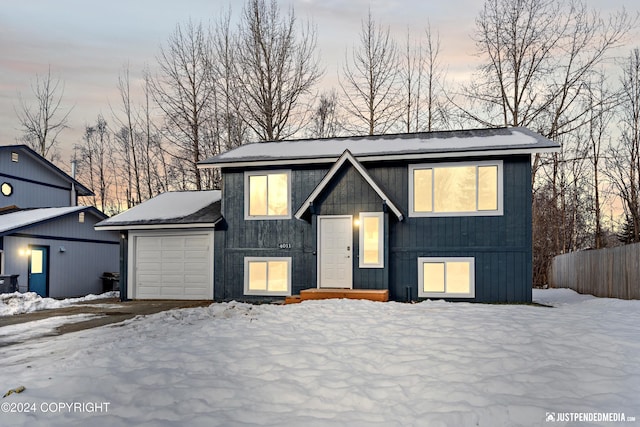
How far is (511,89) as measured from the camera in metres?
21.0

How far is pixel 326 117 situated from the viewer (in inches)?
1043

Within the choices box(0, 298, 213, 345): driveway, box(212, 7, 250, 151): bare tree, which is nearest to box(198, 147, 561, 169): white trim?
box(0, 298, 213, 345): driveway

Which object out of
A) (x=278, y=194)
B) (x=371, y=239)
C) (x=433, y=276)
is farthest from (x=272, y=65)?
(x=433, y=276)

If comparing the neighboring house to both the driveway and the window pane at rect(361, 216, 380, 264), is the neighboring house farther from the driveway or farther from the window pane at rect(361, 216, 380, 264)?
the window pane at rect(361, 216, 380, 264)

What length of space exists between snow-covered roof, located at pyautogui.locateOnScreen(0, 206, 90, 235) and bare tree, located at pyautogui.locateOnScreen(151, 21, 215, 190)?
263 inches

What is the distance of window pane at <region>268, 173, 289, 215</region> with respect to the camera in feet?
45.4

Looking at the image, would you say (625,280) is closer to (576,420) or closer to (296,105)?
(576,420)

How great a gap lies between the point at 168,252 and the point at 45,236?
6.27 m

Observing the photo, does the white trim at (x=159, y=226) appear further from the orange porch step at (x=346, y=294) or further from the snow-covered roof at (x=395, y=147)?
the orange porch step at (x=346, y=294)

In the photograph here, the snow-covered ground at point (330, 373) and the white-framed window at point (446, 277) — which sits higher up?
the white-framed window at point (446, 277)

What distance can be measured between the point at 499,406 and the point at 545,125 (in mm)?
19722

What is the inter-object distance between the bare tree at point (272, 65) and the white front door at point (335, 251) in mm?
11036

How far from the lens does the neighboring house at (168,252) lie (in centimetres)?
1461

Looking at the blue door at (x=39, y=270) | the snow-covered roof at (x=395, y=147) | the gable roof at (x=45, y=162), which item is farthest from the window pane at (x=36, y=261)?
the snow-covered roof at (x=395, y=147)
